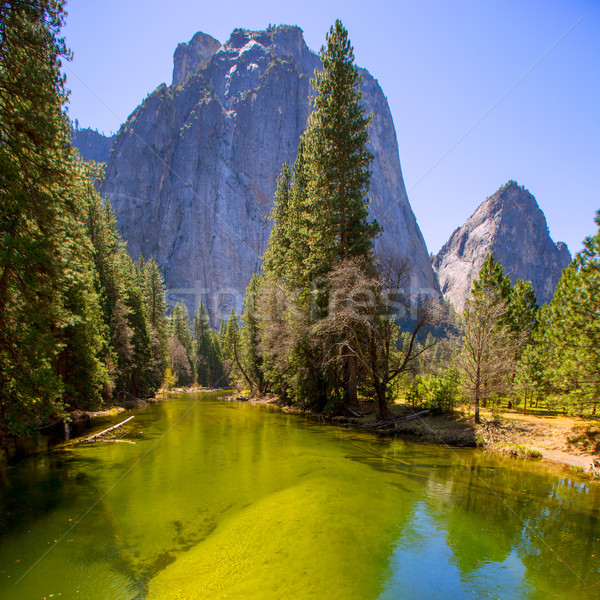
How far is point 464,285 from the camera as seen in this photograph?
156 metres

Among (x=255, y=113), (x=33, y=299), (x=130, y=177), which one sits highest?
(x=255, y=113)

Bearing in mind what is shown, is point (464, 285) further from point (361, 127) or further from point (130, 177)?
point (361, 127)

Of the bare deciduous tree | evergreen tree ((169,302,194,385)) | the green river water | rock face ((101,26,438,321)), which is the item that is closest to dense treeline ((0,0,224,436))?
the green river water

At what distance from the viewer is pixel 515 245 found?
162 meters

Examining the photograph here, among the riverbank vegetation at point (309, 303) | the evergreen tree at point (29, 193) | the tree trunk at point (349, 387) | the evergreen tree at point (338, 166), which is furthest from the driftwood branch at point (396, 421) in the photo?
the evergreen tree at point (29, 193)

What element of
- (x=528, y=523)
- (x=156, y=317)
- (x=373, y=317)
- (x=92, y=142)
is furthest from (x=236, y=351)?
(x=92, y=142)

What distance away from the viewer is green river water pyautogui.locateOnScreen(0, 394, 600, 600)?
19.8 ft

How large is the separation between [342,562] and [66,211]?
37.1 ft

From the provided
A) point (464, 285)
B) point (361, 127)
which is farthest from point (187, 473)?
point (464, 285)

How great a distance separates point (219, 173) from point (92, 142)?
116 m

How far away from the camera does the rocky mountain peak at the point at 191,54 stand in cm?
15600

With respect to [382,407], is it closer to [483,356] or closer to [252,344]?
[483,356]

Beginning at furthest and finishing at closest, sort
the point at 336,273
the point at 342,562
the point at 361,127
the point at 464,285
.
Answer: the point at 464,285 → the point at 361,127 → the point at 336,273 → the point at 342,562

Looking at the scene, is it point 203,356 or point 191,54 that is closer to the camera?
point 203,356
